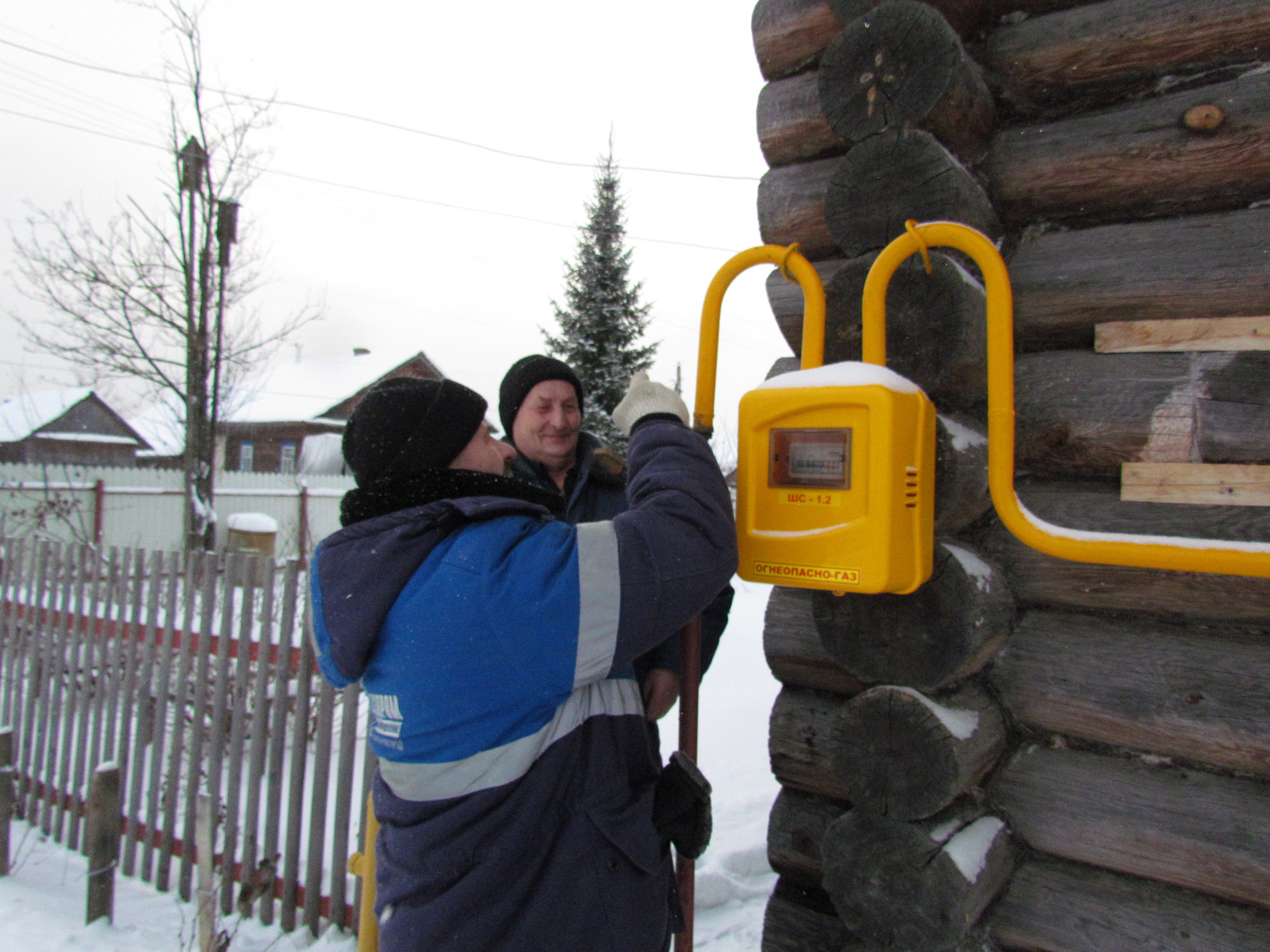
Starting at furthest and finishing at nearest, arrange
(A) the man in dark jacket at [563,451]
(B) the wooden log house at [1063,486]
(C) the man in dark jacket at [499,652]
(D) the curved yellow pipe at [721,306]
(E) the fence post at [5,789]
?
(E) the fence post at [5,789] < (A) the man in dark jacket at [563,451] < (D) the curved yellow pipe at [721,306] < (B) the wooden log house at [1063,486] < (C) the man in dark jacket at [499,652]

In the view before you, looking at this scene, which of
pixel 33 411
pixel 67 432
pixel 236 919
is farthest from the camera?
pixel 67 432

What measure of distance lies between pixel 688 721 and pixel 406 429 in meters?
0.87

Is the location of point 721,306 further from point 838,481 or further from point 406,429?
point 406,429

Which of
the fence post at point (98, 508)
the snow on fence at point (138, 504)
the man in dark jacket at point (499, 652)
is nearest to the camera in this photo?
the man in dark jacket at point (499, 652)

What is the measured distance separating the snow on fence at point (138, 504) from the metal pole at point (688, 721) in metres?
10.8

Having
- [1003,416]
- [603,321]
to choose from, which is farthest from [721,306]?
[603,321]

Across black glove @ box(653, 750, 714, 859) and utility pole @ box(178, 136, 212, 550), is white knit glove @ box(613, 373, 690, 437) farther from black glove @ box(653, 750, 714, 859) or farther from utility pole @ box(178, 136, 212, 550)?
utility pole @ box(178, 136, 212, 550)

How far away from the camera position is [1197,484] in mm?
1482

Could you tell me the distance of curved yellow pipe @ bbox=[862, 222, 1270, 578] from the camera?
52.3 inches

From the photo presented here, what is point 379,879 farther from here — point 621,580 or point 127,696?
point 127,696

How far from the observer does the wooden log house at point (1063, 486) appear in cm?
148

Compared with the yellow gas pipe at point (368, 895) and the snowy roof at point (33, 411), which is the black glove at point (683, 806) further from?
the snowy roof at point (33, 411)

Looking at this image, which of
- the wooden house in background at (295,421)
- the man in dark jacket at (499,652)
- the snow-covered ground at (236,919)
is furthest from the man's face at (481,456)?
the wooden house in background at (295,421)

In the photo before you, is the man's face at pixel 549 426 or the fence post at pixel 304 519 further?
the fence post at pixel 304 519
